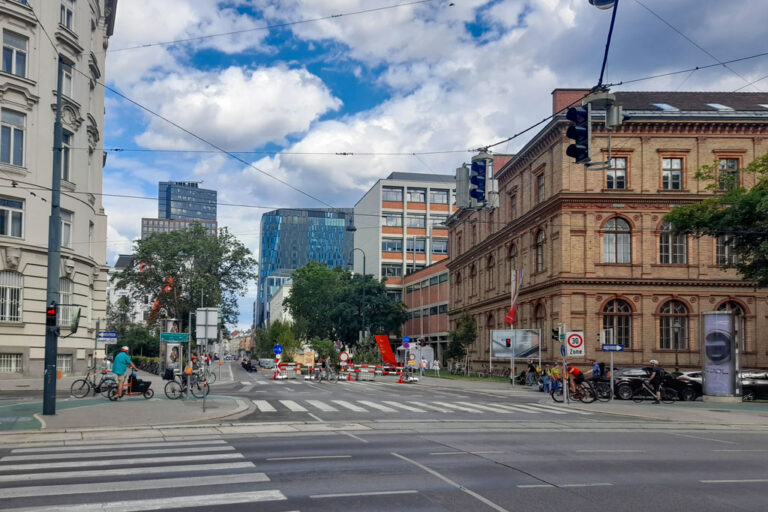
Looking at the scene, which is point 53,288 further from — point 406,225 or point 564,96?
point 406,225

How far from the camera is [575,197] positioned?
150 feet

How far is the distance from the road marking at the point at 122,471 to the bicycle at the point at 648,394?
24028mm

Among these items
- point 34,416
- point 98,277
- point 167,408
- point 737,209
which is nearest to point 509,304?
point 737,209

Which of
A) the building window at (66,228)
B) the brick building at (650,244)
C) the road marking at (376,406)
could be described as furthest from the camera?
the brick building at (650,244)

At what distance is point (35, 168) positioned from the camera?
33.4 metres

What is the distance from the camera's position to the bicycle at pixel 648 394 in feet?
105

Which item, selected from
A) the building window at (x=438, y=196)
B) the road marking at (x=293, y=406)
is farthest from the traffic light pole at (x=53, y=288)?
the building window at (x=438, y=196)

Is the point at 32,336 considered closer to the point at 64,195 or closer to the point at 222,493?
the point at 64,195

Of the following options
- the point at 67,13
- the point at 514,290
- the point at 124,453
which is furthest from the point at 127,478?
the point at 514,290

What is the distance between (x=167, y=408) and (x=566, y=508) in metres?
16.5

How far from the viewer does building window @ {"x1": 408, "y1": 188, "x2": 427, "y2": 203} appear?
359 ft

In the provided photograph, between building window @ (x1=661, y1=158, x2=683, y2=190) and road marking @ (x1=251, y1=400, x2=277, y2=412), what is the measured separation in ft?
101

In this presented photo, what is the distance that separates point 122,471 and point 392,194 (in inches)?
3871

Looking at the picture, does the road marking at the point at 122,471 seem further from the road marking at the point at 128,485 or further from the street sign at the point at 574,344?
the street sign at the point at 574,344
